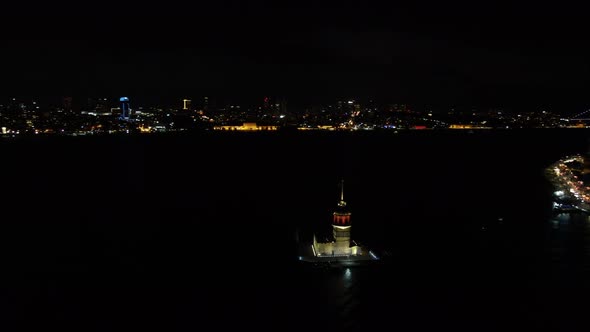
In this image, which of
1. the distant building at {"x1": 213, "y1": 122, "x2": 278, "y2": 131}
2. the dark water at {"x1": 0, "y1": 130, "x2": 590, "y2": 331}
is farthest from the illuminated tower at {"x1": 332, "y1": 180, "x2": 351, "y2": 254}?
the distant building at {"x1": 213, "y1": 122, "x2": 278, "y2": 131}

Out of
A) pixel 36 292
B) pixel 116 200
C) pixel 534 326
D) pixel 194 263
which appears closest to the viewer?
pixel 534 326

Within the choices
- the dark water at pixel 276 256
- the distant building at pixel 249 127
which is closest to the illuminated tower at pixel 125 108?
the distant building at pixel 249 127

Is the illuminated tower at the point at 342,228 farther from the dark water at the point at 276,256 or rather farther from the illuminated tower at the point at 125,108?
the illuminated tower at the point at 125,108

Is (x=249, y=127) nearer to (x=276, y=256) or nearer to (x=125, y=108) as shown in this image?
(x=125, y=108)

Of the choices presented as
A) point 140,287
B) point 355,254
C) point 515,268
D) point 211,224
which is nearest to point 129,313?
point 140,287

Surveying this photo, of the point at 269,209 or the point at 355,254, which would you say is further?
the point at 269,209

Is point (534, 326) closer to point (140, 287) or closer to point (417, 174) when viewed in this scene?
point (140, 287)

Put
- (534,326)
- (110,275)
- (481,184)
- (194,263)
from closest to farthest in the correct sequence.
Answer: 1. (534,326)
2. (110,275)
3. (194,263)
4. (481,184)
